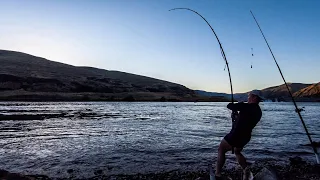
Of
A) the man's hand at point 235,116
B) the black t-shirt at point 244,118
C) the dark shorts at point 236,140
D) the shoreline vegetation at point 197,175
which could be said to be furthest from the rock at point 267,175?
the shoreline vegetation at point 197,175

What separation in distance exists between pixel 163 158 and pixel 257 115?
7.54 meters

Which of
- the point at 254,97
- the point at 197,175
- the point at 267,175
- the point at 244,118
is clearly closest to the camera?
the point at 267,175

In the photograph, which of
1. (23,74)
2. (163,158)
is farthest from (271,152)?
(23,74)

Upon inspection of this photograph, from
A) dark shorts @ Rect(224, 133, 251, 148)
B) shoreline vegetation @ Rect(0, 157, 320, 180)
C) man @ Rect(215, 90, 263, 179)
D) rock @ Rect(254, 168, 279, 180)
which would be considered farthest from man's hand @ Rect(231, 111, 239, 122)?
shoreline vegetation @ Rect(0, 157, 320, 180)

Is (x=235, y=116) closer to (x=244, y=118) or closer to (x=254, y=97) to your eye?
(x=244, y=118)

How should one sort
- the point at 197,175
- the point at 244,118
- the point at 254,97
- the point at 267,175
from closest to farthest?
the point at 267,175
the point at 244,118
the point at 254,97
the point at 197,175

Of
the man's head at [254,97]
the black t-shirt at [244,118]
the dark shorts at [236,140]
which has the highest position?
the man's head at [254,97]

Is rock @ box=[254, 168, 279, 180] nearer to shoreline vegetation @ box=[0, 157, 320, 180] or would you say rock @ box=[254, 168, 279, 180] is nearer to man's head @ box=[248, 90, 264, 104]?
man's head @ box=[248, 90, 264, 104]

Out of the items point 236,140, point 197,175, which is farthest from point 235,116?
point 197,175

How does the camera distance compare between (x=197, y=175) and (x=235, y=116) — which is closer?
(x=235, y=116)

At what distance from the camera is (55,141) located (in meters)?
20.3

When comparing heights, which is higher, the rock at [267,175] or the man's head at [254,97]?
the man's head at [254,97]

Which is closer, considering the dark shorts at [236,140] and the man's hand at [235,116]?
the dark shorts at [236,140]

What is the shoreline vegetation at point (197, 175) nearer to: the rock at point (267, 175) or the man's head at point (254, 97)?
the man's head at point (254, 97)
